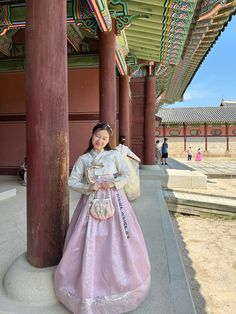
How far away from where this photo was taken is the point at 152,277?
8.21 ft

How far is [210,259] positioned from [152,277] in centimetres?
249

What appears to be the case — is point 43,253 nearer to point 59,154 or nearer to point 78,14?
point 59,154

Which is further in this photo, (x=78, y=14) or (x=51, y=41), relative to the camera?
(x=78, y=14)

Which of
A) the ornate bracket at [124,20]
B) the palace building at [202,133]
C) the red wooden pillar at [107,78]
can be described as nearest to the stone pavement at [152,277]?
the red wooden pillar at [107,78]

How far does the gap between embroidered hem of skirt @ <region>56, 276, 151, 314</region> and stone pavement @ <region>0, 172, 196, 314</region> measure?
8 cm

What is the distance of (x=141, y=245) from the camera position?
2.16 metres

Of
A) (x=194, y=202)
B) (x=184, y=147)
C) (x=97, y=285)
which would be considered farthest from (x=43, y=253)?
(x=184, y=147)

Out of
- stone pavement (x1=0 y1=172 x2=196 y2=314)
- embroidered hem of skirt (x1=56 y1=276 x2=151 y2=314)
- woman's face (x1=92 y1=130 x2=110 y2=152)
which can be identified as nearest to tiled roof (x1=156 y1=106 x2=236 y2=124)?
stone pavement (x1=0 y1=172 x2=196 y2=314)

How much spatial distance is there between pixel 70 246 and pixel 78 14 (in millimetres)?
4681

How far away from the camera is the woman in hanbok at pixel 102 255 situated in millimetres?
1893

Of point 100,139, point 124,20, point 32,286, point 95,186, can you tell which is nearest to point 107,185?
point 95,186

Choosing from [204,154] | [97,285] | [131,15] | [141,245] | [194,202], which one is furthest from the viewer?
[204,154]

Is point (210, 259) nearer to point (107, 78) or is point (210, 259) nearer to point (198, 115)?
point (107, 78)

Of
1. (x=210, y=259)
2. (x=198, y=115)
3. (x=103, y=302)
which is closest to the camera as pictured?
(x=103, y=302)
